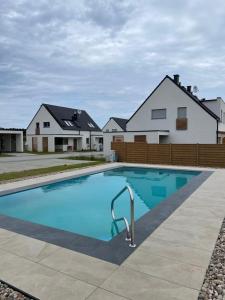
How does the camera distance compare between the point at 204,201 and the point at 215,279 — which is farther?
the point at 204,201

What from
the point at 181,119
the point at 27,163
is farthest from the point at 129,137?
the point at 27,163

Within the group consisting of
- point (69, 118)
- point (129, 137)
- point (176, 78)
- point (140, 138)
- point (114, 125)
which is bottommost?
point (140, 138)

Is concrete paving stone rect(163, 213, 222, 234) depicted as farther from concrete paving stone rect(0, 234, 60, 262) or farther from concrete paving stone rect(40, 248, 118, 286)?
concrete paving stone rect(0, 234, 60, 262)

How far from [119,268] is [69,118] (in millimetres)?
41646

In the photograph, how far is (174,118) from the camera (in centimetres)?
2522

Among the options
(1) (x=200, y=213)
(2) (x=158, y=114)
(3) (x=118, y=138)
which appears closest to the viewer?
(1) (x=200, y=213)

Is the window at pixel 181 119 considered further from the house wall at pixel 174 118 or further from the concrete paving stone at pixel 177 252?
the concrete paving stone at pixel 177 252

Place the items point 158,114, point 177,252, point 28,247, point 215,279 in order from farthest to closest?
point 158,114, point 28,247, point 177,252, point 215,279

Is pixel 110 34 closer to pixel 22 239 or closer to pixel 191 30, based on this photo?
pixel 191 30

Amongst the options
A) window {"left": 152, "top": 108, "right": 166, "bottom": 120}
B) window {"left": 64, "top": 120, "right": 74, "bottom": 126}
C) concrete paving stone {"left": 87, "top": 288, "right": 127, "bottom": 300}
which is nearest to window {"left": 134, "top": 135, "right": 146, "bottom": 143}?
window {"left": 152, "top": 108, "right": 166, "bottom": 120}

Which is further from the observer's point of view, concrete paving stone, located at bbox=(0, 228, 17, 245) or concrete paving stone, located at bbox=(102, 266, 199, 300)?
concrete paving stone, located at bbox=(0, 228, 17, 245)

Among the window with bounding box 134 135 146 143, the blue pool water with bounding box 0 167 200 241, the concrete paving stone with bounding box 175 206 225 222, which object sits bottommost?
the blue pool water with bounding box 0 167 200 241

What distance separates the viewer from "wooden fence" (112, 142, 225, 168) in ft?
59.2

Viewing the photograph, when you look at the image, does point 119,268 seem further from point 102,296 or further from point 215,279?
point 215,279
